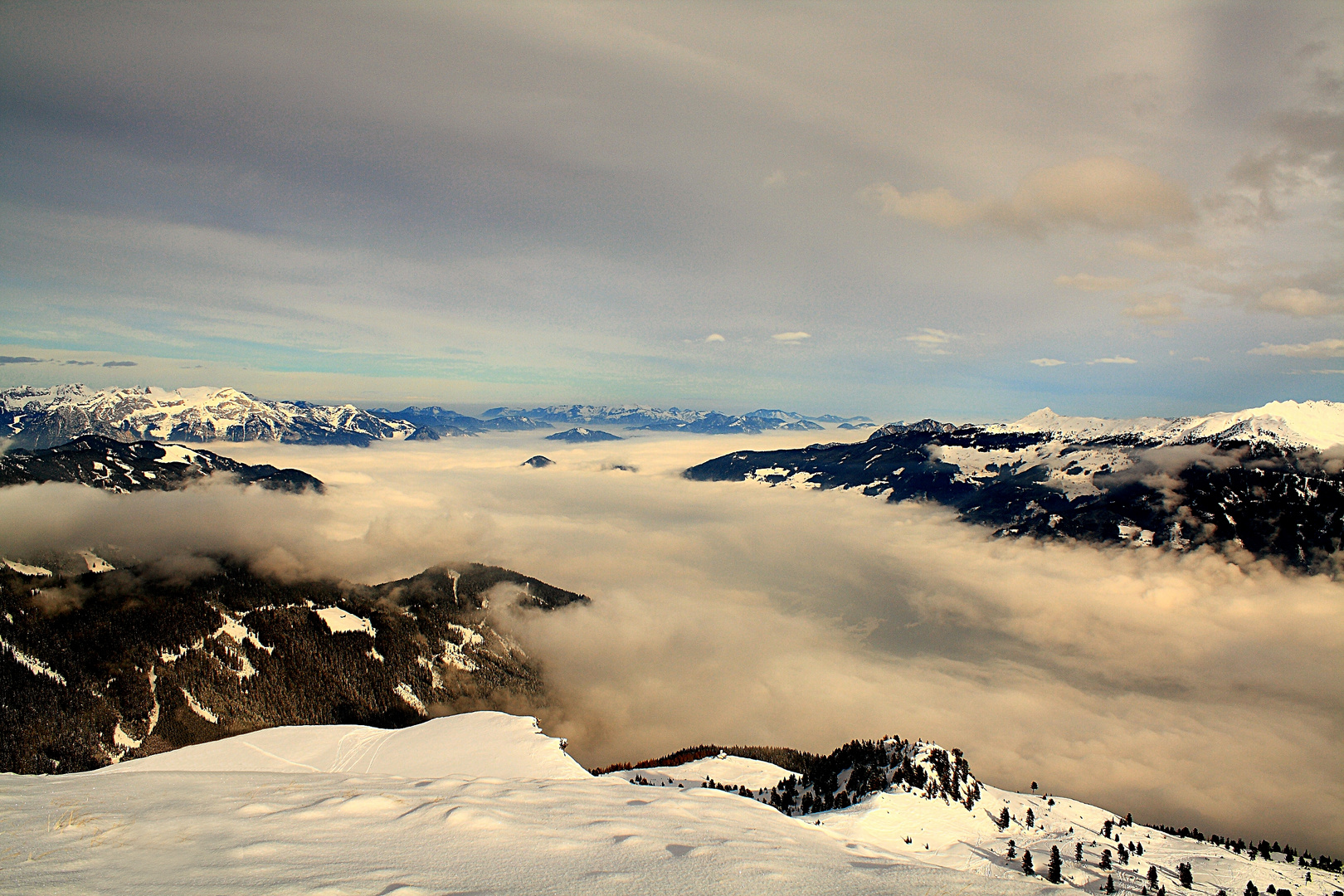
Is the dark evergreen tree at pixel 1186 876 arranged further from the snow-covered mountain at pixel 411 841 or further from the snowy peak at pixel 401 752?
the snow-covered mountain at pixel 411 841

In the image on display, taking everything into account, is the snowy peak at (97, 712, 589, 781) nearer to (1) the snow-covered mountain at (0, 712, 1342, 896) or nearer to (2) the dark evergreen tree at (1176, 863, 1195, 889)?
(1) the snow-covered mountain at (0, 712, 1342, 896)

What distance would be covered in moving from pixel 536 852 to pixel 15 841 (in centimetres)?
1377

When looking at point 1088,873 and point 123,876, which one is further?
point 1088,873

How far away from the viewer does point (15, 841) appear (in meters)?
13.6

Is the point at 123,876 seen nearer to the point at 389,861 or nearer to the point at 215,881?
the point at 215,881

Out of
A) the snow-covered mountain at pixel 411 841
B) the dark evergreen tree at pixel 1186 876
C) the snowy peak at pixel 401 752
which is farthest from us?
the snowy peak at pixel 401 752

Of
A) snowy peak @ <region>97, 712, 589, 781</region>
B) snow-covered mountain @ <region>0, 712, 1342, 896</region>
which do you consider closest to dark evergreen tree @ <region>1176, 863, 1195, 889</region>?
snowy peak @ <region>97, 712, 589, 781</region>

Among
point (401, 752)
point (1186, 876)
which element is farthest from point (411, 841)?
point (1186, 876)

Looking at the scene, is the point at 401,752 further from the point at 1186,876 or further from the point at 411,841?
the point at 1186,876

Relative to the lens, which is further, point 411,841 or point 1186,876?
point 1186,876

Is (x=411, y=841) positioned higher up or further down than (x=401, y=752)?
higher up

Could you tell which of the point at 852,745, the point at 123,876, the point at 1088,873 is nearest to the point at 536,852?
the point at 123,876

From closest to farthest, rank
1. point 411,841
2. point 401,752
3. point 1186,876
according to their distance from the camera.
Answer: point 411,841 → point 1186,876 → point 401,752

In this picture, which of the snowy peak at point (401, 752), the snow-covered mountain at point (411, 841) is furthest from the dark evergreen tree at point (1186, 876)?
the snow-covered mountain at point (411, 841)
